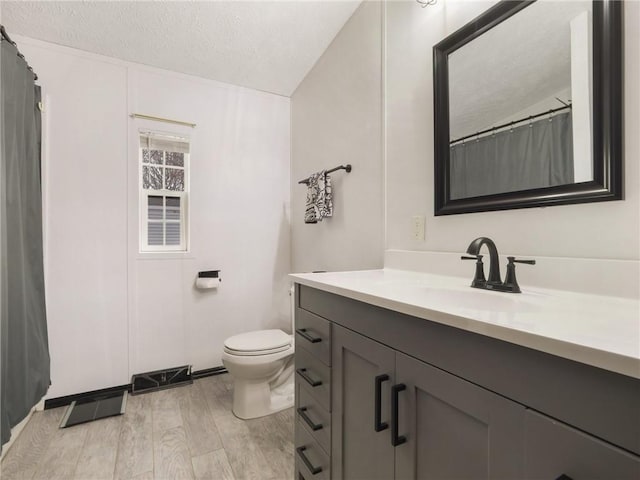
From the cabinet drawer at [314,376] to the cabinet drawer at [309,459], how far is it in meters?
0.18

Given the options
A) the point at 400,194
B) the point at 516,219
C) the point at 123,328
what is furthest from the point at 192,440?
the point at 516,219

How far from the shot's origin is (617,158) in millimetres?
798

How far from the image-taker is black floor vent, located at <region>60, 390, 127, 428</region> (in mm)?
1900

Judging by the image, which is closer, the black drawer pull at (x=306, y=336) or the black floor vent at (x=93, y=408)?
the black drawer pull at (x=306, y=336)

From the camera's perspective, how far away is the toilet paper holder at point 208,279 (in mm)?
2475

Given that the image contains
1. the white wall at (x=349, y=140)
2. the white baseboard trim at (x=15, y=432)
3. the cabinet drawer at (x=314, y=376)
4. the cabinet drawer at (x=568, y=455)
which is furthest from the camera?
the white wall at (x=349, y=140)

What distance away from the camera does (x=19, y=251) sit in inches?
63.1

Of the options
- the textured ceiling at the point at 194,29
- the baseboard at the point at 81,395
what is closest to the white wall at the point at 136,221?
the baseboard at the point at 81,395

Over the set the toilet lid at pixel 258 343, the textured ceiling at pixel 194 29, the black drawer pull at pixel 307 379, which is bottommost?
the toilet lid at pixel 258 343

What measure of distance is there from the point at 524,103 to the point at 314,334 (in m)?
1.09

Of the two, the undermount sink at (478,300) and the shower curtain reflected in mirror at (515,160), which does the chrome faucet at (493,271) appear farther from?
the shower curtain reflected in mirror at (515,160)

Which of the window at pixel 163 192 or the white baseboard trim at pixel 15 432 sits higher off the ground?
the window at pixel 163 192

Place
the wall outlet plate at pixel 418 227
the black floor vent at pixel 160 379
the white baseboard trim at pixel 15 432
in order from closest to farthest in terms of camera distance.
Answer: the wall outlet plate at pixel 418 227, the white baseboard trim at pixel 15 432, the black floor vent at pixel 160 379

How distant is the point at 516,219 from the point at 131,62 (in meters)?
2.78
